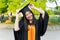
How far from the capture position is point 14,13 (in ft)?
6.02

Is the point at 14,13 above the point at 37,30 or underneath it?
above

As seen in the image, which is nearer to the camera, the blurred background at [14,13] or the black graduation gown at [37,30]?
the black graduation gown at [37,30]

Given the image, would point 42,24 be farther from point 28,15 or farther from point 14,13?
point 14,13

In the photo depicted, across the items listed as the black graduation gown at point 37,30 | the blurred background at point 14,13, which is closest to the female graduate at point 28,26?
the black graduation gown at point 37,30

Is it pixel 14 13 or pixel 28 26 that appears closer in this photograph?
pixel 28 26

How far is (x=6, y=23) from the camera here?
1.86 m

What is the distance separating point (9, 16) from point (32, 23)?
0.44 m

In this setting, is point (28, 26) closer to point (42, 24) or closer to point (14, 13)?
point (42, 24)

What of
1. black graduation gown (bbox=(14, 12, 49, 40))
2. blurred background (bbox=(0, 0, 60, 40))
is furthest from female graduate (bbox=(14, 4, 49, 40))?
blurred background (bbox=(0, 0, 60, 40))

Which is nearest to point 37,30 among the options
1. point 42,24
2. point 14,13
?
point 42,24

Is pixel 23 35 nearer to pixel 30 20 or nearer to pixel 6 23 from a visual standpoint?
pixel 30 20

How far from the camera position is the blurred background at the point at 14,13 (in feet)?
6.07

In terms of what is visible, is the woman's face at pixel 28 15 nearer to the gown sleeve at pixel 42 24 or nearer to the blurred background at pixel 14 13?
the gown sleeve at pixel 42 24

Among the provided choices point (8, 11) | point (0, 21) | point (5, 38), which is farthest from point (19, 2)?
point (5, 38)
